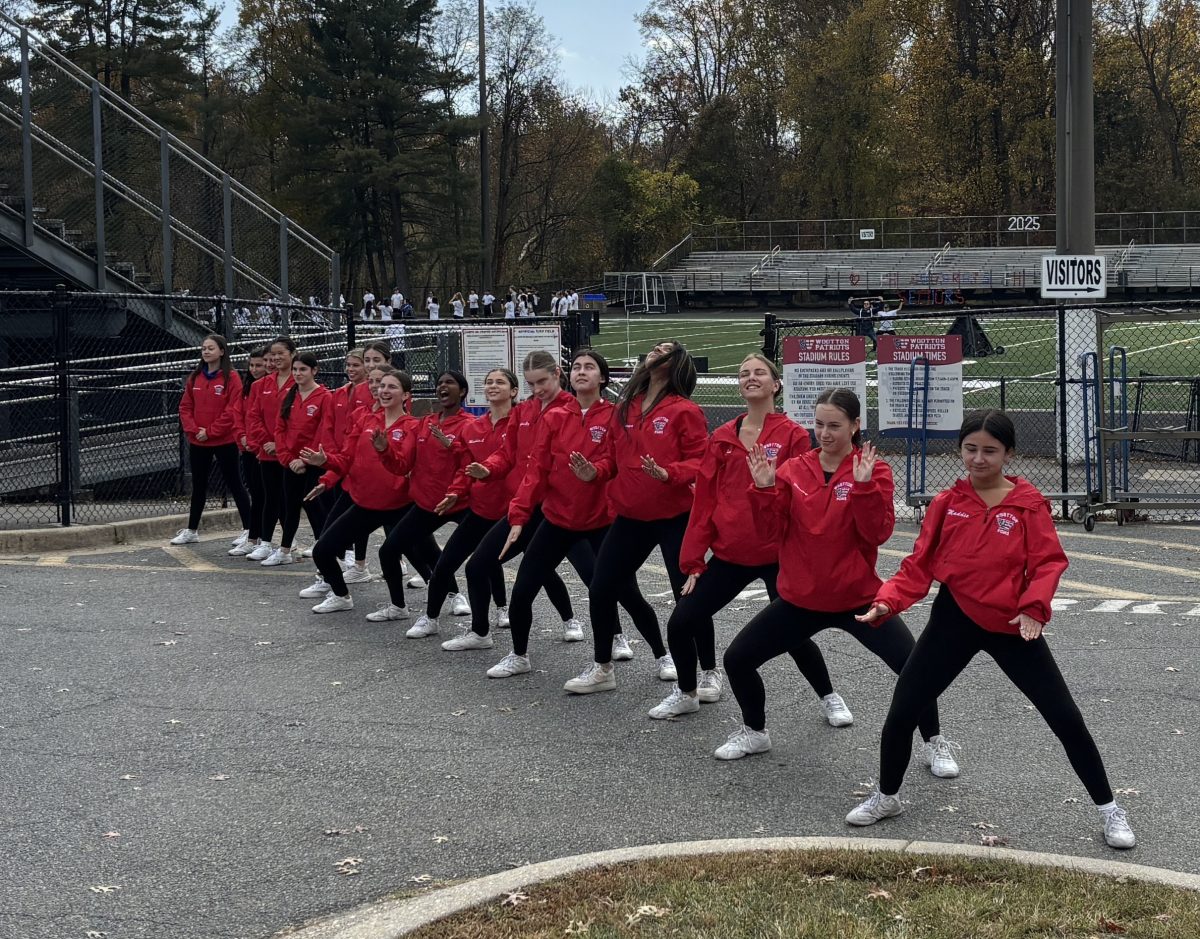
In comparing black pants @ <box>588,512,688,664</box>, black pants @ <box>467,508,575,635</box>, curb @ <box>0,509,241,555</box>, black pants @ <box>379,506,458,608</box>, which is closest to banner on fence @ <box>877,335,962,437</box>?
black pants @ <box>379,506,458,608</box>

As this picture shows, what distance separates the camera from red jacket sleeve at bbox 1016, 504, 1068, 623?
5.26m

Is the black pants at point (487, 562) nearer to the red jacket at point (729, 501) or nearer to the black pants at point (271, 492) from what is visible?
the red jacket at point (729, 501)

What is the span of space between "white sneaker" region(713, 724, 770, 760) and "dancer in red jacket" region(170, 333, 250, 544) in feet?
23.3

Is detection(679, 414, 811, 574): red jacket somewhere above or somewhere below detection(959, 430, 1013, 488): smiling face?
below

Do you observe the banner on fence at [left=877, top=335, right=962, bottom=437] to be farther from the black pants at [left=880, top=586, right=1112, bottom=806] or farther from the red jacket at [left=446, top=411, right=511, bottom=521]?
the black pants at [left=880, top=586, right=1112, bottom=806]

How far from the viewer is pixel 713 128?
81312 millimetres

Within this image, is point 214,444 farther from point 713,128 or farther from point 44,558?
point 713,128

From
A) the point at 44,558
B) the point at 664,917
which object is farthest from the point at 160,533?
the point at 664,917

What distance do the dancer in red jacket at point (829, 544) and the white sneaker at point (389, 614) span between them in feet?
13.1

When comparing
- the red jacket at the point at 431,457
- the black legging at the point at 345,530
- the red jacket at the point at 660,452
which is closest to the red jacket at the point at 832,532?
the red jacket at the point at 660,452

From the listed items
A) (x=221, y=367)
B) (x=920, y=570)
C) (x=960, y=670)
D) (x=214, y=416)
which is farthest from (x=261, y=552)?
(x=960, y=670)

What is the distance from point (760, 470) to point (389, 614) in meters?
4.31

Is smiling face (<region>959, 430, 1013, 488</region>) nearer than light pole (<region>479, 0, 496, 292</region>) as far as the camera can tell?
Yes

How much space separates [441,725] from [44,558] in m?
6.62
